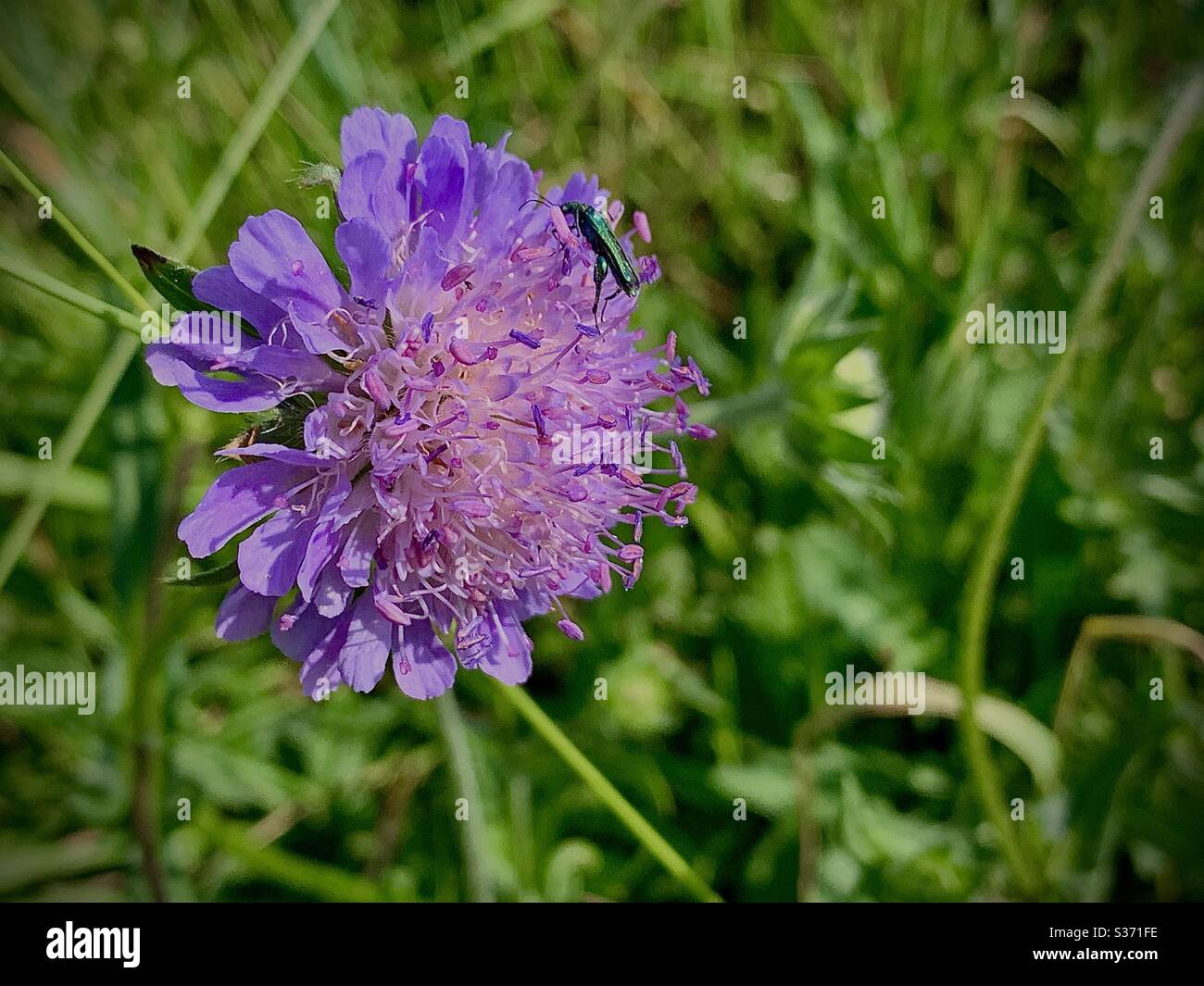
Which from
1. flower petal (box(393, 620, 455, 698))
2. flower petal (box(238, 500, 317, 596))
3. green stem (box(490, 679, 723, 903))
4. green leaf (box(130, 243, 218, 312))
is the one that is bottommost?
green stem (box(490, 679, 723, 903))

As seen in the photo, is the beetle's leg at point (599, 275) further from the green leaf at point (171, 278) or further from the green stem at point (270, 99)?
the green stem at point (270, 99)

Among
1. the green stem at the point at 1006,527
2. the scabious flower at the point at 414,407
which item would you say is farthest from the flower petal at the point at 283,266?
the green stem at the point at 1006,527

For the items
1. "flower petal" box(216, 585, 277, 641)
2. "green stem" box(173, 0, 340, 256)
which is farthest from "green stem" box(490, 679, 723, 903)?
"green stem" box(173, 0, 340, 256)

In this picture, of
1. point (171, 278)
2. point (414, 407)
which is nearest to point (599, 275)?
point (414, 407)

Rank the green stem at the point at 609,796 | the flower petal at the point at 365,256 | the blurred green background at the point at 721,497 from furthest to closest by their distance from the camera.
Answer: the blurred green background at the point at 721,497 → the green stem at the point at 609,796 → the flower petal at the point at 365,256

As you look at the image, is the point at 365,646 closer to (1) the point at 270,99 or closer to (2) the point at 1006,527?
(1) the point at 270,99

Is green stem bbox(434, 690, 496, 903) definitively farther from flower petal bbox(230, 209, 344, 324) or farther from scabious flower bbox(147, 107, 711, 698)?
flower petal bbox(230, 209, 344, 324)

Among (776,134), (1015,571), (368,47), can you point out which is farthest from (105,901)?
(776,134)
